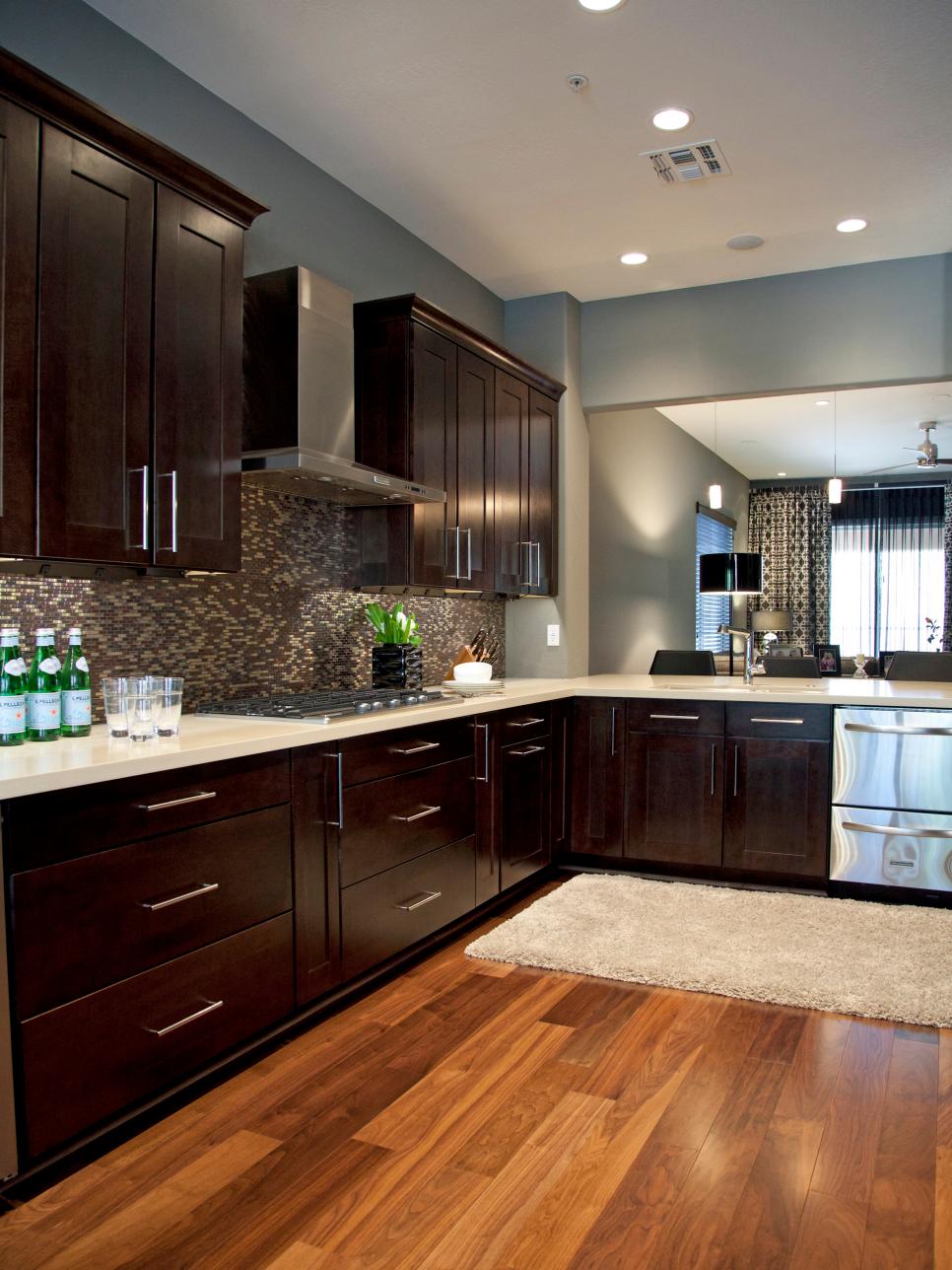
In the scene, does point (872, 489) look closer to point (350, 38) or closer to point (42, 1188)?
point (350, 38)

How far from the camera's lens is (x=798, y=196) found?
3676 millimetres

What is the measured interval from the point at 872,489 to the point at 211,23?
9669 mm

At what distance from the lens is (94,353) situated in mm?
2168

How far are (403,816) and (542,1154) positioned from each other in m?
1.13

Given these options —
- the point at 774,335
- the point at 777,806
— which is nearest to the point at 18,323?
the point at 777,806

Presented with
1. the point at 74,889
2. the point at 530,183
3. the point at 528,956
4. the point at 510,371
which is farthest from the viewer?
the point at 510,371

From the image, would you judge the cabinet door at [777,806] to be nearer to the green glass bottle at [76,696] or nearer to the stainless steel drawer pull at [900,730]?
the stainless steel drawer pull at [900,730]

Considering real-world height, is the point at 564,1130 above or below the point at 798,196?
below

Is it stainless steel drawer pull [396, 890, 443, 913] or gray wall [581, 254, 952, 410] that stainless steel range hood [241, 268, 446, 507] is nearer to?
stainless steel drawer pull [396, 890, 443, 913]

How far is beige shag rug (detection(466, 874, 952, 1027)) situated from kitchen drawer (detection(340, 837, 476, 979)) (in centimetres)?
19

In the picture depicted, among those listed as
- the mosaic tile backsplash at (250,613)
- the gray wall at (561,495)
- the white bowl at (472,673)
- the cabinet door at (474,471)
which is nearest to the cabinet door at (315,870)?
the mosaic tile backsplash at (250,613)

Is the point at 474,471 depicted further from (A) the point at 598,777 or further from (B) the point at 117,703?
(B) the point at 117,703

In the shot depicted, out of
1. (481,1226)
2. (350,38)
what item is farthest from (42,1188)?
(350,38)

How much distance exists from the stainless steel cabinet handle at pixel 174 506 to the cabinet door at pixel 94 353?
7 cm
